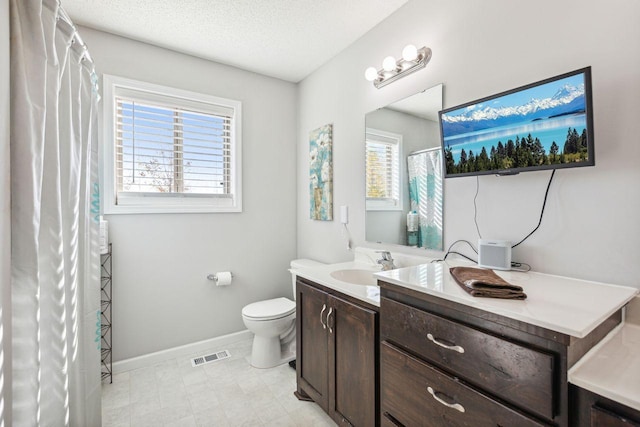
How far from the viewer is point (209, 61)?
268 centimetres

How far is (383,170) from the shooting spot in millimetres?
2109

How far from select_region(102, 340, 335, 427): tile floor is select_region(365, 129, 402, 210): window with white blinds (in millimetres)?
1414

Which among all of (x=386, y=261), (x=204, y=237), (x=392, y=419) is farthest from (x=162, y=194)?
(x=392, y=419)

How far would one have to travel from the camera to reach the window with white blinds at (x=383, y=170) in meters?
2.01

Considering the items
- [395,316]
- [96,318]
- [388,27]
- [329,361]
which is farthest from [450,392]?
[388,27]

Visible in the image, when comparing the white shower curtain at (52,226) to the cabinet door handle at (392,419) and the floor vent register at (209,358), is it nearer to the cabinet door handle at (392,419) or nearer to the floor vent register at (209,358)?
the floor vent register at (209,358)

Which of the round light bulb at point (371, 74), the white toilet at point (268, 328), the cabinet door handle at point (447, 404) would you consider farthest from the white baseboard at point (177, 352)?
the round light bulb at point (371, 74)

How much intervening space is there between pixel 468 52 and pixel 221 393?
258cm

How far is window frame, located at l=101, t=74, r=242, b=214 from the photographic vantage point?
227 centimetres

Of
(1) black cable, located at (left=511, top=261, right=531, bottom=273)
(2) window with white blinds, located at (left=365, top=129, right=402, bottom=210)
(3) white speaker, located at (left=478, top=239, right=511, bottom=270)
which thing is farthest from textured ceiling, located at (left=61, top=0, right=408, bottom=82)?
(1) black cable, located at (left=511, top=261, right=531, bottom=273)

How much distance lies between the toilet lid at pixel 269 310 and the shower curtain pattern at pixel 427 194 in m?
1.22

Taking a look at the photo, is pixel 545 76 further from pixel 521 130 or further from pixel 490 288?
pixel 490 288

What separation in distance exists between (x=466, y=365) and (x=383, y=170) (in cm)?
138

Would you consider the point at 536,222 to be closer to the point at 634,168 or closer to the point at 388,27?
the point at 634,168
